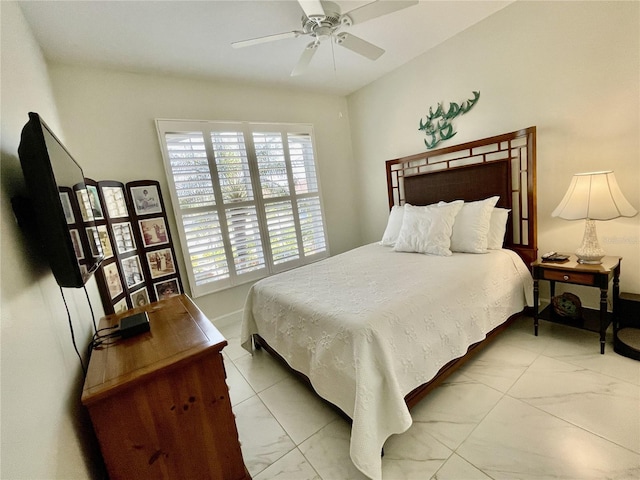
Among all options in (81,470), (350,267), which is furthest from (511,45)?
(81,470)

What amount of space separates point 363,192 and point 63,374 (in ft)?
12.4

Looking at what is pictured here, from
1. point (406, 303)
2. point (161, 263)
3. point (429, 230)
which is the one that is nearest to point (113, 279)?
point (161, 263)


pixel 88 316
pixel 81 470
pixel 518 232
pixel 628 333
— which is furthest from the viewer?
pixel 518 232

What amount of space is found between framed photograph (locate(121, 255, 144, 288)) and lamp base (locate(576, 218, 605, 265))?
3685mm

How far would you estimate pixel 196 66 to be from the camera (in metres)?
2.64

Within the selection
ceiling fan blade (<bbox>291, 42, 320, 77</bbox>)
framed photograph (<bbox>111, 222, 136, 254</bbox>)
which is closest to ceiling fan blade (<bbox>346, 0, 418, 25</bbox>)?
ceiling fan blade (<bbox>291, 42, 320, 77</bbox>)

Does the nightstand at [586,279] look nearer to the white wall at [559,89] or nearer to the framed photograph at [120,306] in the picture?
the white wall at [559,89]

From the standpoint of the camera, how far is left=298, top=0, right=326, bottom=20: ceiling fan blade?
1.54 m

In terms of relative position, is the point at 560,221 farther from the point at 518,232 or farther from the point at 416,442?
the point at 416,442

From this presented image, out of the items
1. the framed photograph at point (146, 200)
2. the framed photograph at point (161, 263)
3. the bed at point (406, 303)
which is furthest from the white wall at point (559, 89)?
the framed photograph at point (161, 263)

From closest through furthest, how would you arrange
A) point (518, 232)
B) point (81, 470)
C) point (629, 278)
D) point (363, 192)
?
point (81, 470)
point (629, 278)
point (518, 232)
point (363, 192)

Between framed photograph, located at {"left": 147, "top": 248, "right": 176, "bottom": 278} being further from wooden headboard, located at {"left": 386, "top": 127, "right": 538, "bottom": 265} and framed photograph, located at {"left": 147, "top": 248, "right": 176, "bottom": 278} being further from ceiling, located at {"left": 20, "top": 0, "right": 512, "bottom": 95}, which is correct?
wooden headboard, located at {"left": 386, "top": 127, "right": 538, "bottom": 265}

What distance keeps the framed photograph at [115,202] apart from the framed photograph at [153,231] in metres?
0.17

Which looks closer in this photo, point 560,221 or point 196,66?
point 560,221
